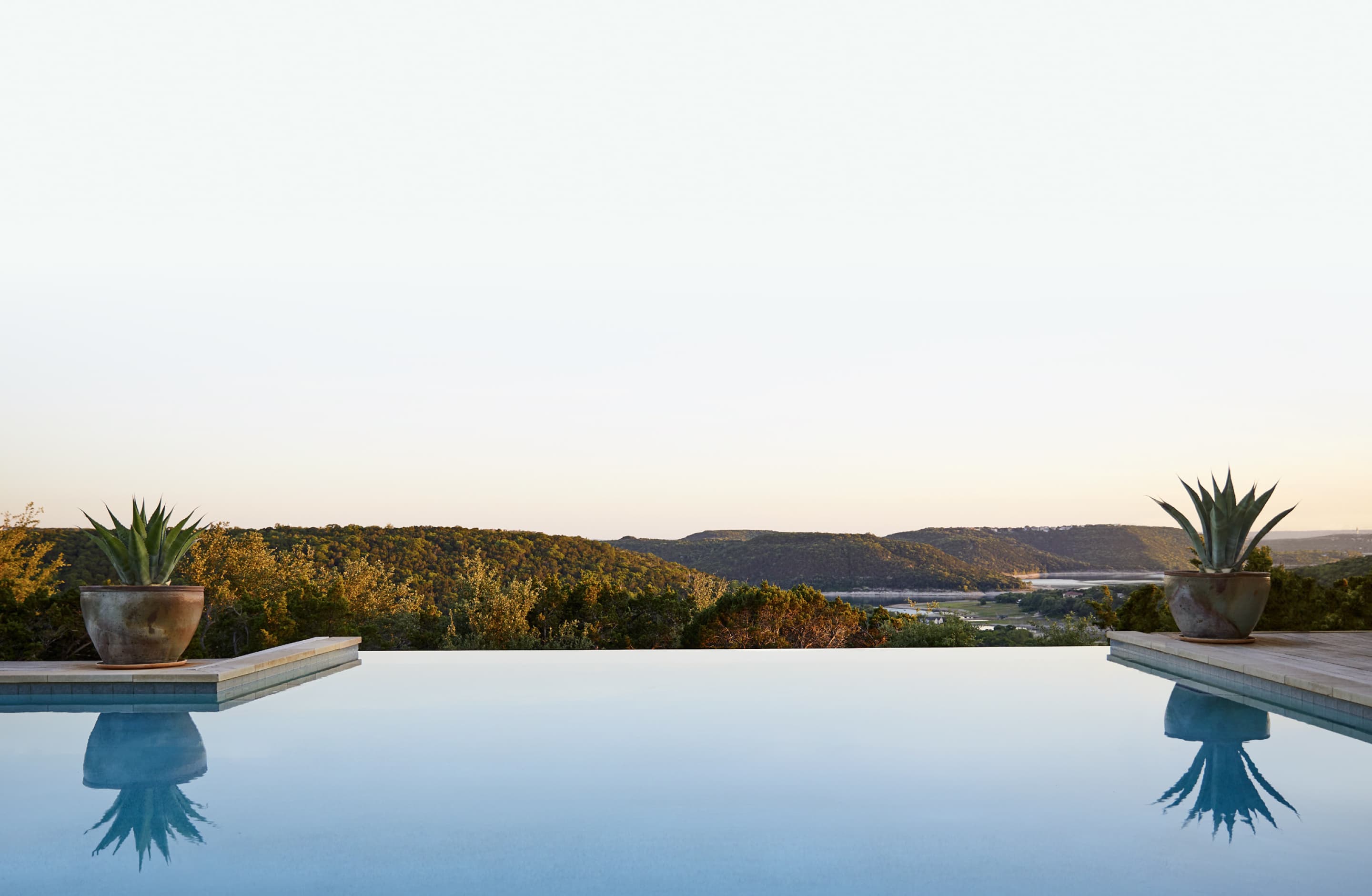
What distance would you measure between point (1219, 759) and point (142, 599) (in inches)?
255

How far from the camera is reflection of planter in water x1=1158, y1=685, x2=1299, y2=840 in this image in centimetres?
377

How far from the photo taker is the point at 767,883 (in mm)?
2832

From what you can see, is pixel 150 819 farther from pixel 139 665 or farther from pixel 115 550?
pixel 115 550

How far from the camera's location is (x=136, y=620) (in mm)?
6266

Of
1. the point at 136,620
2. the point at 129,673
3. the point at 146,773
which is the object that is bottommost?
the point at 146,773

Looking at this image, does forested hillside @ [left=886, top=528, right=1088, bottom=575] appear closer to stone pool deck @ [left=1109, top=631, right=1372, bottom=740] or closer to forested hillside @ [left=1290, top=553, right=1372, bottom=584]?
forested hillside @ [left=1290, top=553, right=1372, bottom=584]

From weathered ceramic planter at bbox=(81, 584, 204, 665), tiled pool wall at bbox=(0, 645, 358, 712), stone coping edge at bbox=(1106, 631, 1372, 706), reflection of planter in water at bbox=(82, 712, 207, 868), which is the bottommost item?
reflection of planter in water at bbox=(82, 712, 207, 868)

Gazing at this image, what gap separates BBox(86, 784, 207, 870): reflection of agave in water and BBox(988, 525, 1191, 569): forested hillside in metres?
23.6

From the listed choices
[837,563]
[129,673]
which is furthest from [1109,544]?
[129,673]

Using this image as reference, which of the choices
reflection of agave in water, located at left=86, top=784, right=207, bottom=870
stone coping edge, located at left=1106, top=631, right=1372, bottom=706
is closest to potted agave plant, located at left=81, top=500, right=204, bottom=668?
reflection of agave in water, located at left=86, top=784, right=207, bottom=870

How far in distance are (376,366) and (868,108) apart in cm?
795

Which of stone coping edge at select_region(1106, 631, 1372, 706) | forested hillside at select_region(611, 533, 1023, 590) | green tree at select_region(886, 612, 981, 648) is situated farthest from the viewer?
forested hillside at select_region(611, 533, 1023, 590)

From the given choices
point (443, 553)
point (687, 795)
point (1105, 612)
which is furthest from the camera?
point (443, 553)

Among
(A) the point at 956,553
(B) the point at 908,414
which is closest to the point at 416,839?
(B) the point at 908,414
